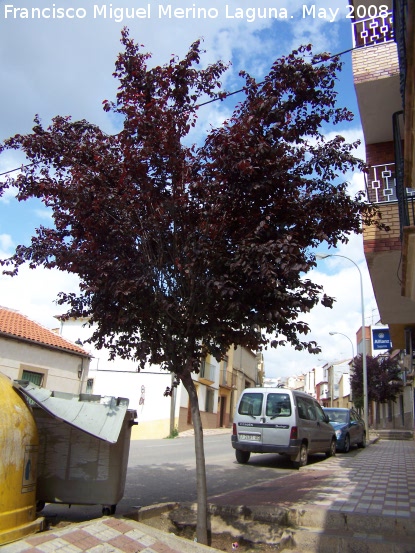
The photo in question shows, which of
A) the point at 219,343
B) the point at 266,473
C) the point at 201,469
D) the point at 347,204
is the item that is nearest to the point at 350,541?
the point at 201,469

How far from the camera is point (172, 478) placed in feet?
Answer: 31.9

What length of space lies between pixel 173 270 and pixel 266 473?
289 inches

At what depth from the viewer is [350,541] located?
4.96 m

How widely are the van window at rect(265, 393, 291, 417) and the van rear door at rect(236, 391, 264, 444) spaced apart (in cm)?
21

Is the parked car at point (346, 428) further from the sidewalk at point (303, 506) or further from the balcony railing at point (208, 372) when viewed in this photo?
the balcony railing at point (208, 372)

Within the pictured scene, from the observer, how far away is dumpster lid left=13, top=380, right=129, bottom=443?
14.8 ft

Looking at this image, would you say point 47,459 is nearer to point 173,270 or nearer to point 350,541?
point 173,270

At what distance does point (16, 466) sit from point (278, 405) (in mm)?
8607

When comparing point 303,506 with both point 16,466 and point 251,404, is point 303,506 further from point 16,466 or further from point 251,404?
point 251,404

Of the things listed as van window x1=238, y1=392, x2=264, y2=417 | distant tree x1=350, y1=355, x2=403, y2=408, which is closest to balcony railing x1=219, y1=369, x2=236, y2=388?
distant tree x1=350, y1=355, x2=403, y2=408

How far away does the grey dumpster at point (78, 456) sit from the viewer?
15.6 feet

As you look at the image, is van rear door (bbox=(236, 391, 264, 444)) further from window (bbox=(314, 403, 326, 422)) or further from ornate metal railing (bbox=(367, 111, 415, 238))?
ornate metal railing (bbox=(367, 111, 415, 238))

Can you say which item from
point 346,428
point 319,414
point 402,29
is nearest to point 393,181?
point 402,29

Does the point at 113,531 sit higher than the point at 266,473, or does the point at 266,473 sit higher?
the point at 113,531
